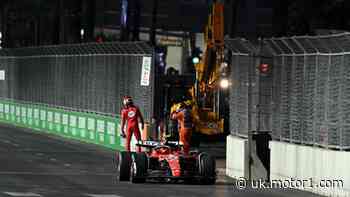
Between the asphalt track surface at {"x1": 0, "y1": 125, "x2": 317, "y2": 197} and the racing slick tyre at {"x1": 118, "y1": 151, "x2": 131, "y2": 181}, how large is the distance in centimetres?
24

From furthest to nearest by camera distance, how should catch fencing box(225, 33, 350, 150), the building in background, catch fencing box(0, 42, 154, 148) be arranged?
1. the building in background
2. catch fencing box(0, 42, 154, 148)
3. catch fencing box(225, 33, 350, 150)

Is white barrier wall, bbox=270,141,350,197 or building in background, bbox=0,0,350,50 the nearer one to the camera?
white barrier wall, bbox=270,141,350,197

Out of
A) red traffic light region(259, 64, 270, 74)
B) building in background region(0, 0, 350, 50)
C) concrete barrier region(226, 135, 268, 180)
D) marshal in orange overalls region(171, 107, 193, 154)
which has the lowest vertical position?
concrete barrier region(226, 135, 268, 180)

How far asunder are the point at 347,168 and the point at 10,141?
67.6ft

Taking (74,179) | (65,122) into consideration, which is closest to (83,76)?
(65,122)

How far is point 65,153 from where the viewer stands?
107 feet

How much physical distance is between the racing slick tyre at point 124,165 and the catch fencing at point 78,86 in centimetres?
999

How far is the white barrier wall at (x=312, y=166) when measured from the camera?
19.8 meters

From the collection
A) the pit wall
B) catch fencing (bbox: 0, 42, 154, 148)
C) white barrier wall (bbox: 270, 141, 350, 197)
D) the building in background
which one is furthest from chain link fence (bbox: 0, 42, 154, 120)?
white barrier wall (bbox: 270, 141, 350, 197)

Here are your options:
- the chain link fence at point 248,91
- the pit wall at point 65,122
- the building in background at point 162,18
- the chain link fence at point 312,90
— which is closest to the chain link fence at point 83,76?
the pit wall at point 65,122

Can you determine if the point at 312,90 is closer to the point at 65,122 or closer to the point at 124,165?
the point at 124,165

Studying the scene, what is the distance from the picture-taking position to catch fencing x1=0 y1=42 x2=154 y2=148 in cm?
3459

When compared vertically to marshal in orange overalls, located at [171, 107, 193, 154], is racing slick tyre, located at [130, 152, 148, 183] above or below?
below

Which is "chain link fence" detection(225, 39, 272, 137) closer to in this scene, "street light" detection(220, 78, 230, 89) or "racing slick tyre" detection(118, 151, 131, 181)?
"racing slick tyre" detection(118, 151, 131, 181)
